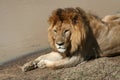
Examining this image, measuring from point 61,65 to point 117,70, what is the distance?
820mm

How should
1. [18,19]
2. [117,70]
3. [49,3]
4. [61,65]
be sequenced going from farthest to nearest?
[49,3], [18,19], [61,65], [117,70]

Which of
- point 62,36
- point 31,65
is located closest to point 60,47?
point 62,36

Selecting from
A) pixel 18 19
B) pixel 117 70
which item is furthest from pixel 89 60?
pixel 18 19

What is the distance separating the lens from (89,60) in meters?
6.73

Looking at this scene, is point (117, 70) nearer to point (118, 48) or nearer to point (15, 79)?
point (118, 48)

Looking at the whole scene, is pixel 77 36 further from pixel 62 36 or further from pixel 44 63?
pixel 44 63

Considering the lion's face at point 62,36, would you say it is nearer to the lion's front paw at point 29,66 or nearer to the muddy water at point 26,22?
the lion's front paw at point 29,66

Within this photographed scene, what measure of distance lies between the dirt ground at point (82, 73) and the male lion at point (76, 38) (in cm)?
13

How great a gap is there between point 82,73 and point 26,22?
8.62 feet

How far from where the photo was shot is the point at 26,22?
8508mm

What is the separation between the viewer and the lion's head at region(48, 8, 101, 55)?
6.43 meters

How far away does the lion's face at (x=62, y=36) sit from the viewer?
6402mm

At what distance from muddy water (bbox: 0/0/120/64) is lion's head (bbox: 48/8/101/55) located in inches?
61.6

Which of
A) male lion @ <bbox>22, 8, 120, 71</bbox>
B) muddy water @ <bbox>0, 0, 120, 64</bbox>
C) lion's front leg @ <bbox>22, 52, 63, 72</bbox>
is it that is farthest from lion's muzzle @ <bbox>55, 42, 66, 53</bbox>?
muddy water @ <bbox>0, 0, 120, 64</bbox>
